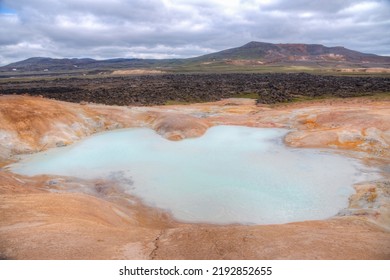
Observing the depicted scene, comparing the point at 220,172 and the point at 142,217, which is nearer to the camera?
the point at 142,217

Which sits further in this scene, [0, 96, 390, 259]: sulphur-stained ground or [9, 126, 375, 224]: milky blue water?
[9, 126, 375, 224]: milky blue water

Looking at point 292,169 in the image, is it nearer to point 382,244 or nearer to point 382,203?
point 382,203

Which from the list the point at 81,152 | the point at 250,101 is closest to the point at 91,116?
the point at 81,152

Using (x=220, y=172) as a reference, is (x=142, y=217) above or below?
below

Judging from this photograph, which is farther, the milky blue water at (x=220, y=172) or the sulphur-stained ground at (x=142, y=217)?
the milky blue water at (x=220, y=172)
